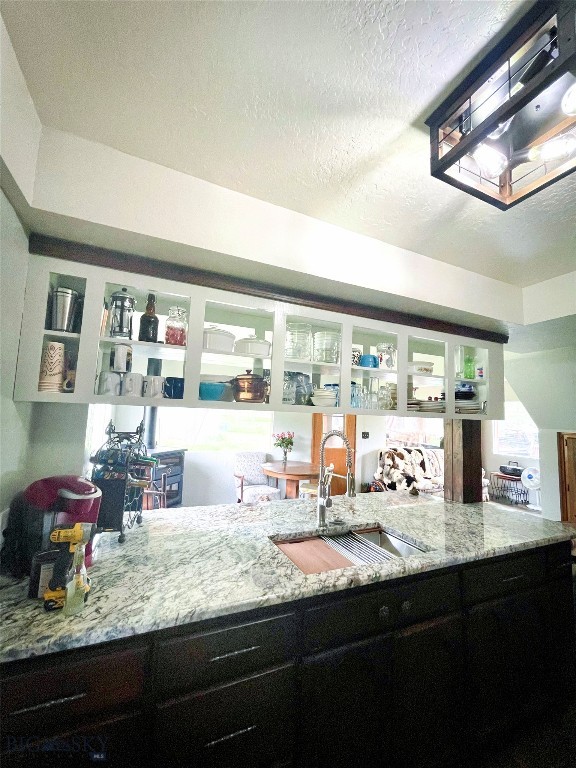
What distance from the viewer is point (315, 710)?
111 centimetres

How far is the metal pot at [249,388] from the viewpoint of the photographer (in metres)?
1.57

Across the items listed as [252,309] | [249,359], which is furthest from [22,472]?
[252,309]

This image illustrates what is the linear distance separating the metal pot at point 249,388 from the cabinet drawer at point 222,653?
886mm

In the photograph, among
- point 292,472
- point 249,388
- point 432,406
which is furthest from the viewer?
point 292,472

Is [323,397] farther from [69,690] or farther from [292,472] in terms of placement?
[292,472]

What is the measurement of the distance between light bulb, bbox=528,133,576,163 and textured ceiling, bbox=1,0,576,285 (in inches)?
12.5

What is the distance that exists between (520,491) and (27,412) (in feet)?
25.1

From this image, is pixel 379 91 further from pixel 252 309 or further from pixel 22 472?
pixel 22 472

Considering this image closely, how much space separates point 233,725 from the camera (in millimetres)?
1002

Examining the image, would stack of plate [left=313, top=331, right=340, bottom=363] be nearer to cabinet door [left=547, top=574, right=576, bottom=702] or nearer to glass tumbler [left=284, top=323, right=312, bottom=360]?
glass tumbler [left=284, top=323, right=312, bottom=360]

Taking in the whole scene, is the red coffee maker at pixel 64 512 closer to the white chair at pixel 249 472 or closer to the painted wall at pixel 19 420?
the painted wall at pixel 19 420

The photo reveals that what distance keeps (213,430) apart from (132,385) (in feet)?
12.0

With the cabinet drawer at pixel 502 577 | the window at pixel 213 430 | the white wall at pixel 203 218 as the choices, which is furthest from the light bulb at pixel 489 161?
the window at pixel 213 430

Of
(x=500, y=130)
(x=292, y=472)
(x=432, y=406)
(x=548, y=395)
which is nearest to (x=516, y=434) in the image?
(x=548, y=395)
